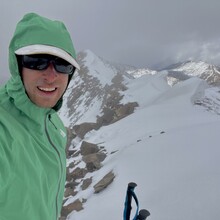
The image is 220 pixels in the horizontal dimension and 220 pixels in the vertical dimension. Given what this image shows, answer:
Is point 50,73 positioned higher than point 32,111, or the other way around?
point 50,73

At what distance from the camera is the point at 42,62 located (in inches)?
91.3

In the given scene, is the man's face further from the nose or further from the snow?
the snow

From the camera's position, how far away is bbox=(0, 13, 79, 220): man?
2.01 metres

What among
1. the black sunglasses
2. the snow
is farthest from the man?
the snow

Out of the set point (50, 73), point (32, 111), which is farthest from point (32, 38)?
point (32, 111)

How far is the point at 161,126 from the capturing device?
27.4 meters

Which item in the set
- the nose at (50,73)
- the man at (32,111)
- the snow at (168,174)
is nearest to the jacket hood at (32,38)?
the man at (32,111)

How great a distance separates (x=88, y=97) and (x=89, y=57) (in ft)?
83.3

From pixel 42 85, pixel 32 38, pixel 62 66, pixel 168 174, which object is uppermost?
pixel 32 38

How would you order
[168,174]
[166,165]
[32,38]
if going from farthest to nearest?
[166,165] → [168,174] → [32,38]

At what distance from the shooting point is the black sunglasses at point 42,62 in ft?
7.53

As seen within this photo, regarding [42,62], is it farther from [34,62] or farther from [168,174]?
[168,174]

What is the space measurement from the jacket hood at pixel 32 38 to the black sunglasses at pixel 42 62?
0.08m

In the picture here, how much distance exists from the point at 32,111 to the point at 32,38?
1.77 feet
